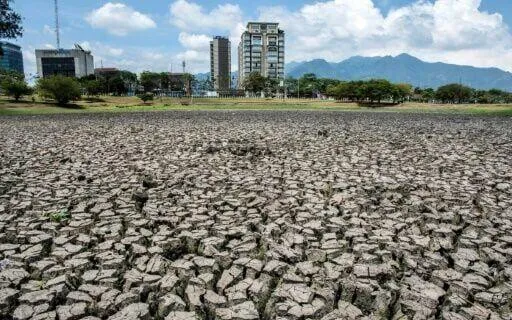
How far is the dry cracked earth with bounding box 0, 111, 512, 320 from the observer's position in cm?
346

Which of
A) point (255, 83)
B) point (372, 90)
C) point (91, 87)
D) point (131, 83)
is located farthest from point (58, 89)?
point (131, 83)

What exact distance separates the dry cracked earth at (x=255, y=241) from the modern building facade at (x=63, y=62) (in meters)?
201

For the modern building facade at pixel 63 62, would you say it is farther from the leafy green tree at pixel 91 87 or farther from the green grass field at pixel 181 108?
the green grass field at pixel 181 108

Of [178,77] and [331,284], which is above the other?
[178,77]

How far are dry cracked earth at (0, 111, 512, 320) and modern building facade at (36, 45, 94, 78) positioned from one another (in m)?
201

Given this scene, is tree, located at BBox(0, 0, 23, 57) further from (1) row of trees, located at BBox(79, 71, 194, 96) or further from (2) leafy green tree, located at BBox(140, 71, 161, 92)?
(2) leafy green tree, located at BBox(140, 71, 161, 92)

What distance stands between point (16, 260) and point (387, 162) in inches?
349

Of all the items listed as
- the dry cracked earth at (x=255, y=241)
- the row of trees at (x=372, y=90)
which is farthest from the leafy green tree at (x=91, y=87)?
the dry cracked earth at (x=255, y=241)

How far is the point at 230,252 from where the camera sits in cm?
451

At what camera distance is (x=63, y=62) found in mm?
189625

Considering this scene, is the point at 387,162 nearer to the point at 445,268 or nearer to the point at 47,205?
the point at 445,268

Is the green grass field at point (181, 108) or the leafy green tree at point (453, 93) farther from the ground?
the leafy green tree at point (453, 93)

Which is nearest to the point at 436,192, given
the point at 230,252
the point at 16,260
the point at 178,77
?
the point at 230,252

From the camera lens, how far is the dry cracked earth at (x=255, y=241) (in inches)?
136
